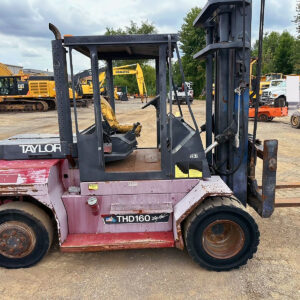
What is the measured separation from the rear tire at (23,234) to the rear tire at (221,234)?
1730 mm

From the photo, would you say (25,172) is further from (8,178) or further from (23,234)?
(23,234)

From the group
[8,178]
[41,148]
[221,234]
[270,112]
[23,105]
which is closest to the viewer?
[8,178]

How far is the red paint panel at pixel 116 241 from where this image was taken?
369 centimetres

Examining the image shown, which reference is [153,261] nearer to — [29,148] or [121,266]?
[121,266]

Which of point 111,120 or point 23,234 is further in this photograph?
point 111,120

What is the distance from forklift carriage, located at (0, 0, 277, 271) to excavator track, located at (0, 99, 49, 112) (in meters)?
23.4

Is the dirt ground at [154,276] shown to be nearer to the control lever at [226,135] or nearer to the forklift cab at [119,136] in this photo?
the forklift cab at [119,136]

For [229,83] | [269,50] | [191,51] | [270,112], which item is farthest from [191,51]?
[229,83]

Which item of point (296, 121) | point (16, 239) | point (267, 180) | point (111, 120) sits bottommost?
point (16, 239)

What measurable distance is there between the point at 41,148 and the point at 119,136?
1012mm

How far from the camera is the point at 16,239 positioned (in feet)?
12.3

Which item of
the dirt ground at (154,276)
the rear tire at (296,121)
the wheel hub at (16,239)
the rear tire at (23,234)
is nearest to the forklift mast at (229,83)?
the dirt ground at (154,276)

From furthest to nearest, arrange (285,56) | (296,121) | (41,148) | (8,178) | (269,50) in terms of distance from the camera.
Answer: (269,50), (285,56), (296,121), (41,148), (8,178)

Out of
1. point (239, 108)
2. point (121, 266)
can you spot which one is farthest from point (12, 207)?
point (239, 108)
